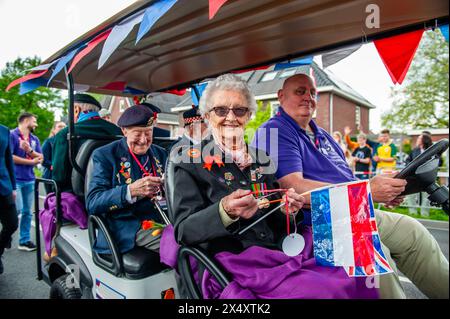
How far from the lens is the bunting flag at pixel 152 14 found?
1.38 m

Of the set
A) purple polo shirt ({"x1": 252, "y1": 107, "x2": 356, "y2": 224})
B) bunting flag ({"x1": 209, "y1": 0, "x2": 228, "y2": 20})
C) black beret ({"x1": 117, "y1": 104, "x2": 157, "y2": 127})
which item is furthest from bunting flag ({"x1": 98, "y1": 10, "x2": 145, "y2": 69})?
purple polo shirt ({"x1": 252, "y1": 107, "x2": 356, "y2": 224})

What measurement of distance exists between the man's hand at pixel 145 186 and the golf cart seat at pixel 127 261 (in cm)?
33

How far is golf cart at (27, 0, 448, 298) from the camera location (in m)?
1.75

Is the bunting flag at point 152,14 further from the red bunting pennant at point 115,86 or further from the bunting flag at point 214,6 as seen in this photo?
the red bunting pennant at point 115,86

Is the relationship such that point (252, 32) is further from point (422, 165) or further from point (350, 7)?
point (422, 165)

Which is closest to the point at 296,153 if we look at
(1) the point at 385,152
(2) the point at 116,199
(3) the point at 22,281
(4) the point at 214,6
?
(4) the point at 214,6

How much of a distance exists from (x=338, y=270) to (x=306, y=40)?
1841 millimetres

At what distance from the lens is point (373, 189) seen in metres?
1.79

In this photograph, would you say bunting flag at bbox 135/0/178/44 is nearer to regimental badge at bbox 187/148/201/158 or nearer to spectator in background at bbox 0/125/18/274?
regimental badge at bbox 187/148/201/158

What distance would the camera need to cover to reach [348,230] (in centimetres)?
133

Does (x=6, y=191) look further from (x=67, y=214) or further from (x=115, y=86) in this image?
(x=115, y=86)

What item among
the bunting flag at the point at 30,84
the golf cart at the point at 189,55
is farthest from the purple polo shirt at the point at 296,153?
the bunting flag at the point at 30,84

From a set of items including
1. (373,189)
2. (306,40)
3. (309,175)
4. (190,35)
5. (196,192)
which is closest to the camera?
(196,192)
